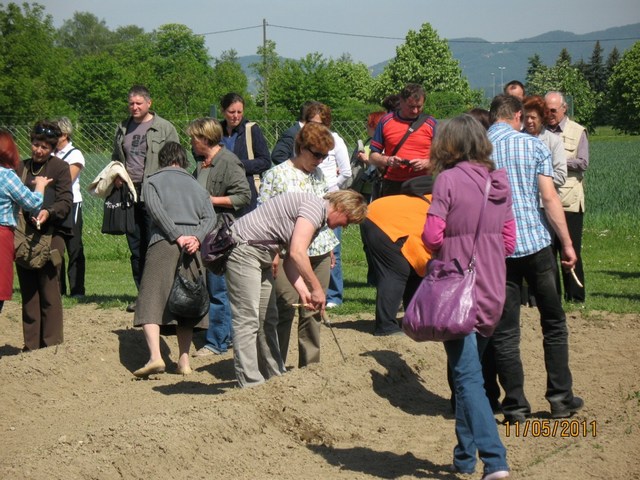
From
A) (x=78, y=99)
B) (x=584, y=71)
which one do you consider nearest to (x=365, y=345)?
(x=78, y=99)

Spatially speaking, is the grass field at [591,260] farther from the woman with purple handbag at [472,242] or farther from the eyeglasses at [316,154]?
the woman with purple handbag at [472,242]

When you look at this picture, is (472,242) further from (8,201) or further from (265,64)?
(265,64)

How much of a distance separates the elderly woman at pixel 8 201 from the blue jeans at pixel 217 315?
1859 mm

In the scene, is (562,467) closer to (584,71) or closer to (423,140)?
(423,140)

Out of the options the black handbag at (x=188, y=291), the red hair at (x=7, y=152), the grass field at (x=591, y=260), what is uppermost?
the red hair at (x=7, y=152)

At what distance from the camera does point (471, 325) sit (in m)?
5.47

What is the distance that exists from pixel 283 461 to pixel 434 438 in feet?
3.65

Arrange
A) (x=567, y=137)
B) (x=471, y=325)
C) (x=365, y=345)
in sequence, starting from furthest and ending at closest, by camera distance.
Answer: (x=567, y=137), (x=365, y=345), (x=471, y=325)

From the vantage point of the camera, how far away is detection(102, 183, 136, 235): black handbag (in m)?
10.2

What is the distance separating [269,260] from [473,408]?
2.33m

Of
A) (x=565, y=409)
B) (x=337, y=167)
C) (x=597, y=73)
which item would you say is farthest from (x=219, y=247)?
(x=597, y=73)

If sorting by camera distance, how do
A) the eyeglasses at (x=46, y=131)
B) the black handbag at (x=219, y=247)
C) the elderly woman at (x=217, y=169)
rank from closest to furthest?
1. the black handbag at (x=219, y=247)
2. the elderly woman at (x=217, y=169)
3. the eyeglasses at (x=46, y=131)

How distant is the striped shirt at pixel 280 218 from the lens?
675 centimetres

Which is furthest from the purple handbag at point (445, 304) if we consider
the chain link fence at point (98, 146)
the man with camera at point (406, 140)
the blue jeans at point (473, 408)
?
the chain link fence at point (98, 146)
